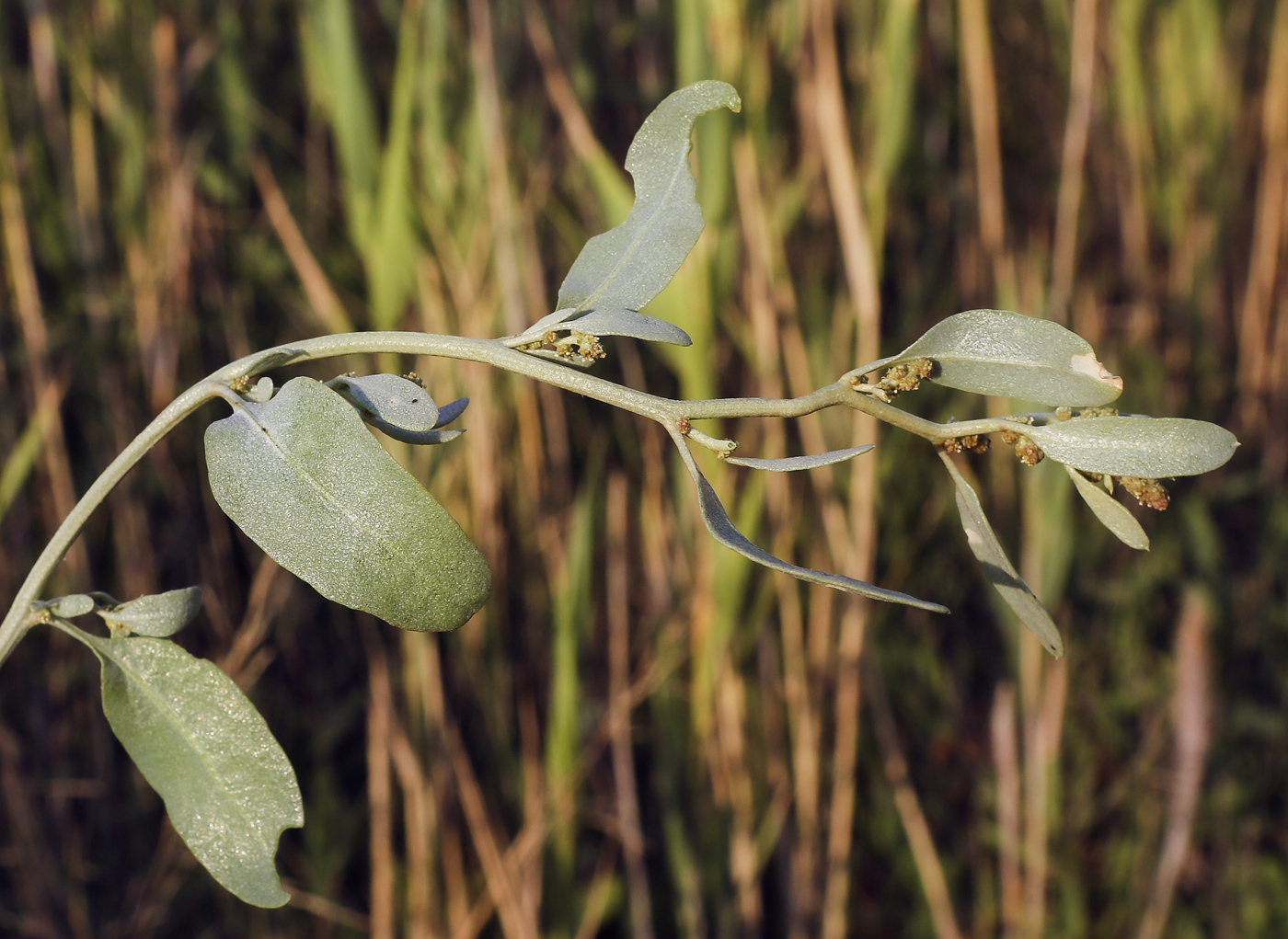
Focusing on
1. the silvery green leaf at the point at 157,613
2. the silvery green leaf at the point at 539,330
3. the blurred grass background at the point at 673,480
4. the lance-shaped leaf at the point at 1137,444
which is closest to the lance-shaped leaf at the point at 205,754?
the silvery green leaf at the point at 157,613

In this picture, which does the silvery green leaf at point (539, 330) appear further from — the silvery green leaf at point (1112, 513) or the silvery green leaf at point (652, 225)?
the silvery green leaf at point (1112, 513)

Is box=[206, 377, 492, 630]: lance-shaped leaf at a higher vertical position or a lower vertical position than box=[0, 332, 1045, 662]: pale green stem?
lower

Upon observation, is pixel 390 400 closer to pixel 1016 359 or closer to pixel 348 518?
pixel 348 518

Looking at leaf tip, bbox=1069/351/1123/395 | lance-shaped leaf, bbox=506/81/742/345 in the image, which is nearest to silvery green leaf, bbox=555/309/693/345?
lance-shaped leaf, bbox=506/81/742/345

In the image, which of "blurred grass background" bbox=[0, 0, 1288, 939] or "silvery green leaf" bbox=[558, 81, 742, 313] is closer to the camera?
"silvery green leaf" bbox=[558, 81, 742, 313]

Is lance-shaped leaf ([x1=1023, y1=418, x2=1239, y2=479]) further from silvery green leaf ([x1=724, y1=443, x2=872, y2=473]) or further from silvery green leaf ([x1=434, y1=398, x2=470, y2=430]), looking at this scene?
silvery green leaf ([x1=434, y1=398, x2=470, y2=430])

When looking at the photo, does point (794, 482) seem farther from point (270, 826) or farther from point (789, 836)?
point (270, 826)

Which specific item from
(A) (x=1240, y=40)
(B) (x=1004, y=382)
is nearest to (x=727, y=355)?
(B) (x=1004, y=382)
